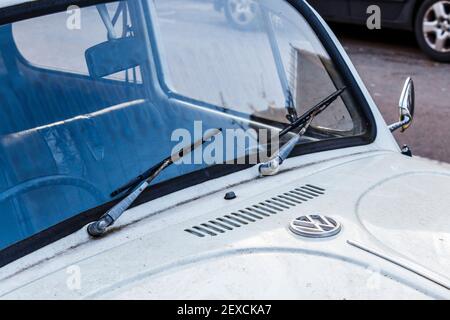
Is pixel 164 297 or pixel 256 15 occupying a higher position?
pixel 256 15

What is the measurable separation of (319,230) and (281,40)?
2.80 ft

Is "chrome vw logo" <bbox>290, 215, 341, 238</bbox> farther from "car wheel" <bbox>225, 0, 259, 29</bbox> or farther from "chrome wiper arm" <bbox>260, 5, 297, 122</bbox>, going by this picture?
"car wheel" <bbox>225, 0, 259, 29</bbox>

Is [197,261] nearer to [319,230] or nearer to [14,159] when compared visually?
[319,230]

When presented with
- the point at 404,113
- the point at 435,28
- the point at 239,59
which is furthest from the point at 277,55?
the point at 435,28

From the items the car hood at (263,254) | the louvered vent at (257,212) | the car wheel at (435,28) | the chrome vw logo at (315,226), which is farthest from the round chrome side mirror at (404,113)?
the car wheel at (435,28)

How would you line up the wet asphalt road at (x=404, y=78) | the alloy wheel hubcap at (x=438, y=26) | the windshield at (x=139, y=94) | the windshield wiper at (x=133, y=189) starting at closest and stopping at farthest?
the windshield wiper at (x=133, y=189), the windshield at (x=139, y=94), the wet asphalt road at (x=404, y=78), the alloy wheel hubcap at (x=438, y=26)

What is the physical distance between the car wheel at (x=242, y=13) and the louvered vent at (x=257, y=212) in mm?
617

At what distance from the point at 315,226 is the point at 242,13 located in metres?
0.84

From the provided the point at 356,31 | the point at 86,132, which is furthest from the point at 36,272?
the point at 356,31

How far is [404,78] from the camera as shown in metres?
6.86

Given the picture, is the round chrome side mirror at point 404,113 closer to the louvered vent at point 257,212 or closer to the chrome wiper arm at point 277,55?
the chrome wiper arm at point 277,55

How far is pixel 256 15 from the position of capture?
7.38 ft

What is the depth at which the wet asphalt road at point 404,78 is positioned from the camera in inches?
205

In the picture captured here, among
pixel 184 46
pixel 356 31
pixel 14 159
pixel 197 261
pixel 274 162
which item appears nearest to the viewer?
pixel 197 261
